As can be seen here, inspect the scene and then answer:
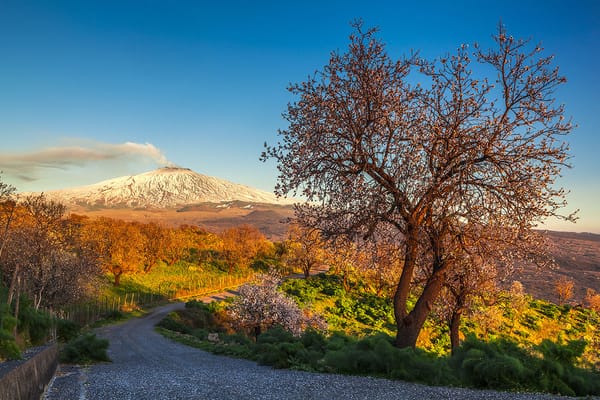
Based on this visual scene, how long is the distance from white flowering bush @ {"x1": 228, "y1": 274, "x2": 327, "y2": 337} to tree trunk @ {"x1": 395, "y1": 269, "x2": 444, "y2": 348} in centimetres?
1564

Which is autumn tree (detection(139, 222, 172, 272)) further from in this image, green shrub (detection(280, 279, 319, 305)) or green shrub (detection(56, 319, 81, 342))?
green shrub (detection(56, 319, 81, 342))

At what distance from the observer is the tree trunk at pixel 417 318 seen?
1373 centimetres

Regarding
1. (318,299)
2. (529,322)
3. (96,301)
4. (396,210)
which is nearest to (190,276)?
(96,301)

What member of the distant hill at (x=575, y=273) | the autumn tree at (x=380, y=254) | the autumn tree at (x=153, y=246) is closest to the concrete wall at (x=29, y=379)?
the autumn tree at (x=380, y=254)

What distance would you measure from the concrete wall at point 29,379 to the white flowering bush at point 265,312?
1878 centimetres

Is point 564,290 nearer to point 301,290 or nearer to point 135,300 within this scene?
point 301,290

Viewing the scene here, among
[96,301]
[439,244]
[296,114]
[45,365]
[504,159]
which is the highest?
[296,114]

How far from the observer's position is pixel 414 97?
1295 cm

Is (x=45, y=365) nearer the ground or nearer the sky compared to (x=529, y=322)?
nearer the sky

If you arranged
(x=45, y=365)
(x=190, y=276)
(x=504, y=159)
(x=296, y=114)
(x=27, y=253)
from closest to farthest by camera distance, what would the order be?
(x=45, y=365)
(x=504, y=159)
(x=296, y=114)
(x=27, y=253)
(x=190, y=276)

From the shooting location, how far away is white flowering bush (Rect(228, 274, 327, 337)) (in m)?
29.1

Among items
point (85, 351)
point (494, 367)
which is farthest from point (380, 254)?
point (85, 351)

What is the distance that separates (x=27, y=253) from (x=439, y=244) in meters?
26.6

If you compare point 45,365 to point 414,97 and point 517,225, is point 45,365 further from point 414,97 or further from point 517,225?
point 517,225
